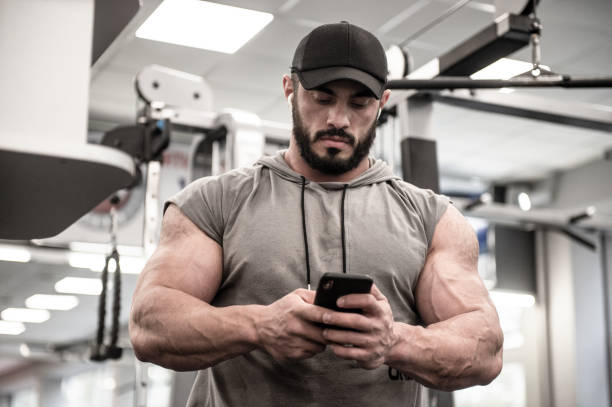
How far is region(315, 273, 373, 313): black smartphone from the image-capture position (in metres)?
1.27

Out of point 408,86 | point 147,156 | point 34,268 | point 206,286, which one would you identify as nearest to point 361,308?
point 206,286

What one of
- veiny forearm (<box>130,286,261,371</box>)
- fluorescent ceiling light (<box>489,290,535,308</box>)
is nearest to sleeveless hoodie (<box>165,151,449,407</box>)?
veiny forearm (<box>130,286,261,371</box>)

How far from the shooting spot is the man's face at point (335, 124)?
1610 millimetres

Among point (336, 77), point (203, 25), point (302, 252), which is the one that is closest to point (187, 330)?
point (302, 252)

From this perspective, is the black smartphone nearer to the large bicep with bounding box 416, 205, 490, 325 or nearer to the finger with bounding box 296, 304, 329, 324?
the finger with bounding box 296, 304, 329, 324

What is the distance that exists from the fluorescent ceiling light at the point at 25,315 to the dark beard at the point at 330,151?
11548 mm

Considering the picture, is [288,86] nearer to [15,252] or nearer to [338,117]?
[338,117]

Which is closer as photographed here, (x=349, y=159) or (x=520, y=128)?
(x=349, y=159)

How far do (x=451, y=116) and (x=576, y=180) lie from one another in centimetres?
198

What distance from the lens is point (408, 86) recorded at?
2.57m

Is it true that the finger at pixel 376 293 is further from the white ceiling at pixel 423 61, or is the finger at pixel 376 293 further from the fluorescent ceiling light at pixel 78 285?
the fluorescent ceiling light at pixel 78 285

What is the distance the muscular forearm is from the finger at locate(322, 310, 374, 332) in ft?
0.35

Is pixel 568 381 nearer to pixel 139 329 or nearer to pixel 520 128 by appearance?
pixel 520 128

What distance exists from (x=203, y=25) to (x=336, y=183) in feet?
11.4
